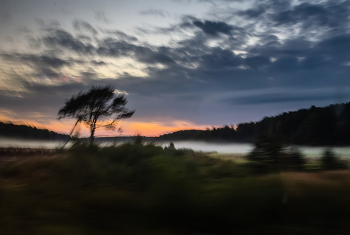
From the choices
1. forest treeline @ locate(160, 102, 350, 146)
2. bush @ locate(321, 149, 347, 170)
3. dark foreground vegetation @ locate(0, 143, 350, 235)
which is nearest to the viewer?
dark foreground vegetation @ locate(0, 143, 350, 235)

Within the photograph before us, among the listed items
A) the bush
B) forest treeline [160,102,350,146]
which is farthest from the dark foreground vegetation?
forest treeline [160,102,350,146]

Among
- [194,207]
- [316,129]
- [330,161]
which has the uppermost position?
[316,129]

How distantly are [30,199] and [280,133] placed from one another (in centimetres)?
652

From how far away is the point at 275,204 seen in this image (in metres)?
4.30

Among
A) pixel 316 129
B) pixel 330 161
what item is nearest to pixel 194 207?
pixel 330 161

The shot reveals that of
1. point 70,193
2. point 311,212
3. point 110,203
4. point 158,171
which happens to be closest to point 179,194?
point 158,171

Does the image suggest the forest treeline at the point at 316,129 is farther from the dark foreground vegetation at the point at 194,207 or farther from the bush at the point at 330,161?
the dark foreground vegetation at the point at 194,207

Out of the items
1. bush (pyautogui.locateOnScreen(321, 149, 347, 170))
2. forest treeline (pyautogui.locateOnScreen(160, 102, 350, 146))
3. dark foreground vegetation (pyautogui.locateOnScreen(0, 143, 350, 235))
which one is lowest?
dark foreground vegetation (pyautogui.locateOnScreen(0, 143, 350, 235))

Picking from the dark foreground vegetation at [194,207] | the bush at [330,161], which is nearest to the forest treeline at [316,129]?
the bush at [330,161]

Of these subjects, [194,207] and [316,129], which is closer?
[194,207]

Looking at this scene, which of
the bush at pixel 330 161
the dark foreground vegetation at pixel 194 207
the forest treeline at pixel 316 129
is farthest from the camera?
the forest treeline at pixel 316 129

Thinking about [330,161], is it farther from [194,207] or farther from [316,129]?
[194,207]

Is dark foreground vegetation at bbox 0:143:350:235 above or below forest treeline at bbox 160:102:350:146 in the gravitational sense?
below

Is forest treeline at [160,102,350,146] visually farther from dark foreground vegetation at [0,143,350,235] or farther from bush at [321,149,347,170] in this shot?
dark foreground vegetation at [0,143,350,235]
